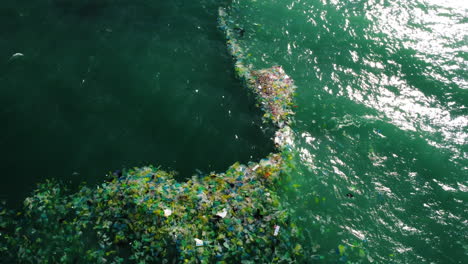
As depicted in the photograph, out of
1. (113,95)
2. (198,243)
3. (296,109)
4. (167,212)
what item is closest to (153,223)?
(167,212)

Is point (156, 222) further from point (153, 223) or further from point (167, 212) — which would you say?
point (167, 212)

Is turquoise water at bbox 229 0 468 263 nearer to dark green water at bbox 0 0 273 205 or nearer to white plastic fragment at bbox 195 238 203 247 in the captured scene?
dark green water at bbox 0 0 273 205

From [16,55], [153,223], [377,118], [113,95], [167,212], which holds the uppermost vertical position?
[377,118]

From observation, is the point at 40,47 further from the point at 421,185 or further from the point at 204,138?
the point at 421,185

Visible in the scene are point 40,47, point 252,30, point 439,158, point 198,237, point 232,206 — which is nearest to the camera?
point 198,237

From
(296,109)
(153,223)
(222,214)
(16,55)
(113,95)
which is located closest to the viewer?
(153,223)

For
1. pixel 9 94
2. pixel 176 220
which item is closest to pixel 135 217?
pixel 176 220

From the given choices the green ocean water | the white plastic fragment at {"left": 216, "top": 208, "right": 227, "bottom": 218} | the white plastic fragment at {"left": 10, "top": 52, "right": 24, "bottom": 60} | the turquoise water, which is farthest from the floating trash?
the white plastic fragment at {"left": 10, "top": 52, "right": 24, "bottom": 60}

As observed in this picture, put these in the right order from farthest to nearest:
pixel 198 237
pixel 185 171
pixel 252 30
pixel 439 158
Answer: pixel 252 30 < pixel 439 158 < pixel 185 171 < pixel 198 237
